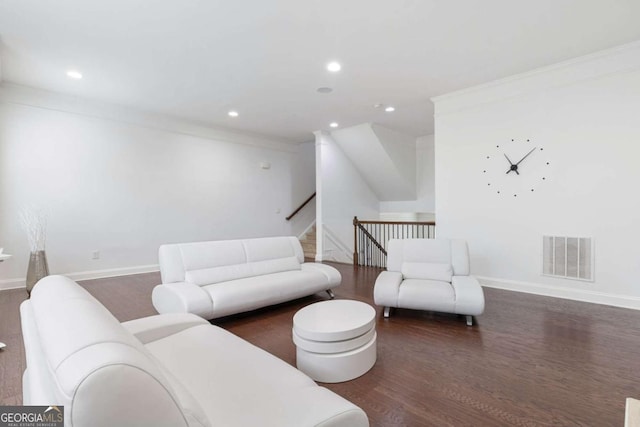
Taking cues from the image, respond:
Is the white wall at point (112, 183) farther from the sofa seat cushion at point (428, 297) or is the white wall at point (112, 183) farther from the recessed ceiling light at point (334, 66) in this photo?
the sofa seat cushion at point (428, 297)

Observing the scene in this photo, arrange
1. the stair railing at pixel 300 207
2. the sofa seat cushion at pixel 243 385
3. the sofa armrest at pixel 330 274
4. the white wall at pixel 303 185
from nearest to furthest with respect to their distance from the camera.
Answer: the sofa seat cushion at pixel 243 385 → the sofa armrest at pixel 330 274 → the stair railing at pixel 300 207 → the white wall at pixel 303 185

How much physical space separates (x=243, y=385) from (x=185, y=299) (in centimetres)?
168

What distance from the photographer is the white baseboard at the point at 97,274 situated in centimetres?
419

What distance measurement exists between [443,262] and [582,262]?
1743 mm

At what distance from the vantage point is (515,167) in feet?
13.3

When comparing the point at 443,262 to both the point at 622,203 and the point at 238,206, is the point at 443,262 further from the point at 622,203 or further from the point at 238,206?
the point at 238,206

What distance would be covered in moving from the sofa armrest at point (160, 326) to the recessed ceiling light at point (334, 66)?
10.1ft

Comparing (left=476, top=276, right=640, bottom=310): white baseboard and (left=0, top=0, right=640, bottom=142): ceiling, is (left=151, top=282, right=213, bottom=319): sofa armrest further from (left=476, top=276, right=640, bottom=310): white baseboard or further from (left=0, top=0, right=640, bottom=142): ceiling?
(left=476, top=276, right=640, bottom=310): white baseboard

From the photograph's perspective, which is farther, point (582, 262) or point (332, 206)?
point (332, 206)

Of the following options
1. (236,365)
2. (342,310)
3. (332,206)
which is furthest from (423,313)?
(332,206)

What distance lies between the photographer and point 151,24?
2801 mm

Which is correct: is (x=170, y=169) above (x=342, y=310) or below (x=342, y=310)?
above

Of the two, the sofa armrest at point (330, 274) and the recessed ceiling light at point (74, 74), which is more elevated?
the recessed ceiling light at point (74, 74)

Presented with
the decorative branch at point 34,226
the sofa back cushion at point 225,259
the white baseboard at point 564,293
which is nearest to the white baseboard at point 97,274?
the decorative branch at point 34,226
